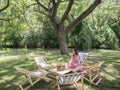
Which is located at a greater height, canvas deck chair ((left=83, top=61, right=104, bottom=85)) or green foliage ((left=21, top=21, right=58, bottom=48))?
green foliage ((left=21, top=21, right=58, bottom=48))

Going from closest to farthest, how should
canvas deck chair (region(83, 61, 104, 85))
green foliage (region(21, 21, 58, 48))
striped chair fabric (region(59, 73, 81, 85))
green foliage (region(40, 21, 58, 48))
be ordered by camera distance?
striped chair fabric (region(59, 73, 81, 85)), canvas deck chair (region(83, 61, 104, 85)), green foliage (region(40, 21, 58, 48)), green foliage (region(21, 21, 58, 48))

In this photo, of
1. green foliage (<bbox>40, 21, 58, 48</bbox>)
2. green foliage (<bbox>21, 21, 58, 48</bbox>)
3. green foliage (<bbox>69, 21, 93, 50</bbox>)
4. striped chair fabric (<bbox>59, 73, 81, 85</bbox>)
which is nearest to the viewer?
striped chair fabric (<bbox>59, 73, 81, 85</bbox>)

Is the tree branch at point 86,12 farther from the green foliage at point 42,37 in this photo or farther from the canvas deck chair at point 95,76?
the green foliage at point 42,37

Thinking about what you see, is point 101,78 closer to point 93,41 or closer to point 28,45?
point 93,41

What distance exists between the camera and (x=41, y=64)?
7.47 metres

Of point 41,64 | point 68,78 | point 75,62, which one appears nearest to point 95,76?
point 75,62

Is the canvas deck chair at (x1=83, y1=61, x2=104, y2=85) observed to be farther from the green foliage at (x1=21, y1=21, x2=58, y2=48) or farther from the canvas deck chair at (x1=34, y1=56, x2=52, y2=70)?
the green foliage at (x1=21, y1=21, x2=58, y2=48)

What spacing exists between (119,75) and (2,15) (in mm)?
7114

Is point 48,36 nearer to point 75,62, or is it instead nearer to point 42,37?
point 42,37

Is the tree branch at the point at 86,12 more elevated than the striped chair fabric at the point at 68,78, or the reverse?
the tree branch at the point at 86,12

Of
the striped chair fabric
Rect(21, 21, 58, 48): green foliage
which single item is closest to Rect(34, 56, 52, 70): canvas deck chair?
the striped chair fabric

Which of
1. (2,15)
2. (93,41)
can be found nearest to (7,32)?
(2,15)

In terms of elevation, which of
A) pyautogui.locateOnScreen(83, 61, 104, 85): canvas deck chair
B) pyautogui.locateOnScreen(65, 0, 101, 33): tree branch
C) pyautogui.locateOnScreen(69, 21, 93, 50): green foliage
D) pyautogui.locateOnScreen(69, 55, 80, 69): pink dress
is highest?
pyautogui.locateOnScreen(65, 0, 101, 33): tree branch

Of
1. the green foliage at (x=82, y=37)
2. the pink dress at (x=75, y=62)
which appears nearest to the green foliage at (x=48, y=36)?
the green foliage at (x=82, y=37)
